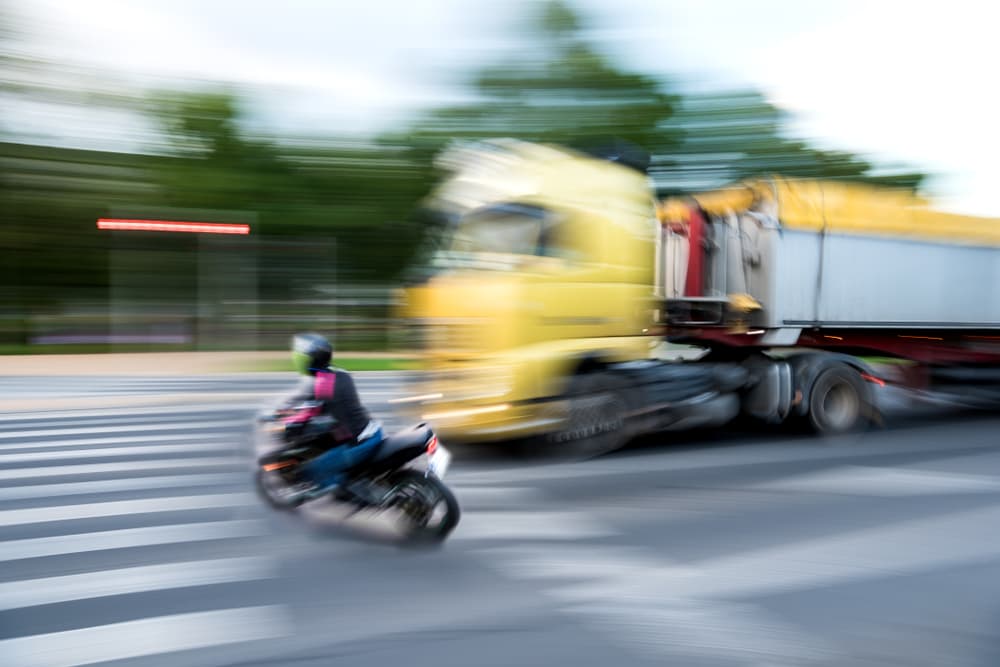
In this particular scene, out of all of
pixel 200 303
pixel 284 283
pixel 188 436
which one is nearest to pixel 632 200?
pixel 188 436

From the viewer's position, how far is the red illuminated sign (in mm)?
25844

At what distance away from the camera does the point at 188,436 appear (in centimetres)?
1034

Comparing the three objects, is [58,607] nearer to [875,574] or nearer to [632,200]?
[875,574]

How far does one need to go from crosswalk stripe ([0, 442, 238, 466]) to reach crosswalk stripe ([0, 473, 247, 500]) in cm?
140

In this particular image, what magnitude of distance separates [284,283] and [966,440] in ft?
68.1

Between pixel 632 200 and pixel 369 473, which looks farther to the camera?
pixel 632 200

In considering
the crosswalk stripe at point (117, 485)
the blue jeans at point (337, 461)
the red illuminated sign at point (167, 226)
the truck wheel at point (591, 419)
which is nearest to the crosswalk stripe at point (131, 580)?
the blue jeans at point (337, 461)

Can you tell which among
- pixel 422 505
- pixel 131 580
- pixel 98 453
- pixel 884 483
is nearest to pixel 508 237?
pixel 422 505

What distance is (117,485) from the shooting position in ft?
24.0

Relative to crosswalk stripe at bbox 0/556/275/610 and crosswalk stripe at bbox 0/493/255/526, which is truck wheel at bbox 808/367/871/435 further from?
crosswalk stripe at bbox 0/556/275/610

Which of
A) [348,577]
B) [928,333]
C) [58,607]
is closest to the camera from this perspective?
[58,607]

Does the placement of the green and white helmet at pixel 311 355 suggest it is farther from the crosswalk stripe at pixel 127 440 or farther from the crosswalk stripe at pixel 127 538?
the crosswalk stripe at pixel 127 440

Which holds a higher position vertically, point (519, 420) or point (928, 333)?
point (928, 333)

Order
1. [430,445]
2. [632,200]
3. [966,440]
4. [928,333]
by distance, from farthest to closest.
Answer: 1. [928,333]
2. [966,440]
3. [632,200]
4. [430,445]
